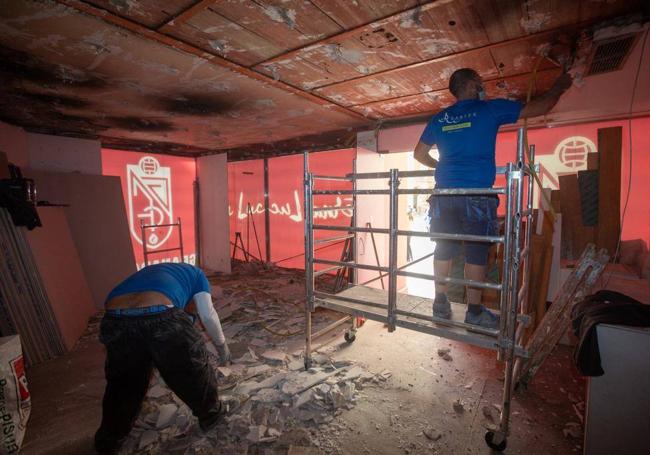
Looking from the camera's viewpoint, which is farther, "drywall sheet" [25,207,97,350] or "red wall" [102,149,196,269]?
"red wall" [102,149,196,269]

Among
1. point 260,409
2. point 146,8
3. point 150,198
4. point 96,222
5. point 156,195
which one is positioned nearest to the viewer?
point 146,8

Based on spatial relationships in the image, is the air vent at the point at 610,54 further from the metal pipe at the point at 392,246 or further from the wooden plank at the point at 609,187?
the metal pipe at the point at 392,246

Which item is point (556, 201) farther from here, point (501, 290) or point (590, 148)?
point (501, 290)


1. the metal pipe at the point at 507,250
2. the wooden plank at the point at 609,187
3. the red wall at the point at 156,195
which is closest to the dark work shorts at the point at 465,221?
the metal pipe at the point at 507,250

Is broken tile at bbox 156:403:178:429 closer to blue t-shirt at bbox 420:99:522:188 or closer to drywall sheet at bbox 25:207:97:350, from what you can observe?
drywall sheet at bbox 25:207:97:350

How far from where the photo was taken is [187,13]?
2082mm

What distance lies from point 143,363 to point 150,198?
591 centimetres

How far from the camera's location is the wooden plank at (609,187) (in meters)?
3.39

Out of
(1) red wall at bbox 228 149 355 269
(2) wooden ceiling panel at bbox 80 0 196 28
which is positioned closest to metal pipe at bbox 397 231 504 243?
(2) wooden ceiling panel at bbox 80 0 196 28

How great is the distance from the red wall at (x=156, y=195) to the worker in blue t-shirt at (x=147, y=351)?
5.42 m

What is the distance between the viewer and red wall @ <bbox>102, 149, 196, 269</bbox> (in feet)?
21.7

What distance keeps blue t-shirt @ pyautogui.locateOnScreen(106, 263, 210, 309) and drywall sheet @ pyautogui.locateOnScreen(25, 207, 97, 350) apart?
2.49m

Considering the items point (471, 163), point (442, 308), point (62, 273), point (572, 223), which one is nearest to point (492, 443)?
point (442, 308)

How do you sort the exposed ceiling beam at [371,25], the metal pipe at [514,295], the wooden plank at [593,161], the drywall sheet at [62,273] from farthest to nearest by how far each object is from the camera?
the drywall sheet at [62,273] < the wooden plank at [593,161] < the exposed ceiling beam at [371,25] < the metal pipe at [514,295]
